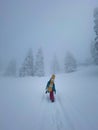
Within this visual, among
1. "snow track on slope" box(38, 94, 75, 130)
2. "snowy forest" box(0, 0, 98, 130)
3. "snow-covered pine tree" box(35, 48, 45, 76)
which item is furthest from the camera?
"snow-covered pine tree" box(35, 48, 45, 76)

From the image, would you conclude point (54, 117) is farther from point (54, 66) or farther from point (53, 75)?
point (54, 66)

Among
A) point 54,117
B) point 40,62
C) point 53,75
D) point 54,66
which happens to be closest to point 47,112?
point 54,117

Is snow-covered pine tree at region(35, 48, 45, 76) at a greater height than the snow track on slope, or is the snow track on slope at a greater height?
snow-covered pine tree at region(35, 48, 45, 76)

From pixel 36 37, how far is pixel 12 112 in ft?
21.7

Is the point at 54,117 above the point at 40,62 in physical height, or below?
below

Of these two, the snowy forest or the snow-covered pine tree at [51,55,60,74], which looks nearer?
the snowy forest

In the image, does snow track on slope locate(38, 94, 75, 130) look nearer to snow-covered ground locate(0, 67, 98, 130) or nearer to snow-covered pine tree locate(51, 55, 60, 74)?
snow-covered ground locate(0, 67, 98, 130)

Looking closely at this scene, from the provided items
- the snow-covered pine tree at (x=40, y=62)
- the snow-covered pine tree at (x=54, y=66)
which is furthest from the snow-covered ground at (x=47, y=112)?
the snow-covered pine tree at (x=40, y=62)

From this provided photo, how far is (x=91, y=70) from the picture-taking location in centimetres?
929

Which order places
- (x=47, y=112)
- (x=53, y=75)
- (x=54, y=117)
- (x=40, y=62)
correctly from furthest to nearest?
(x=40, y=62)
(x=53, y=75)
(x=47, y=112)
(x=54, y=117)

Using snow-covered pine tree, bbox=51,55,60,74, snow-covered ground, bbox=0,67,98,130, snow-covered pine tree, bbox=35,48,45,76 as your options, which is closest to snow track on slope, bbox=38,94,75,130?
snow-covered ground, bbox=0,67,98,130

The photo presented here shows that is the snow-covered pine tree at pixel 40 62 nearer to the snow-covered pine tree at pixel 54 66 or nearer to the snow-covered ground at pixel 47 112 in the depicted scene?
the snow-covered pine tree at pixel 54 66

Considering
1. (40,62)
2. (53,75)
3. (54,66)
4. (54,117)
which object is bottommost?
(54,117)

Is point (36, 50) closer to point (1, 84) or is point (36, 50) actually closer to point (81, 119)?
point (1, 84)
